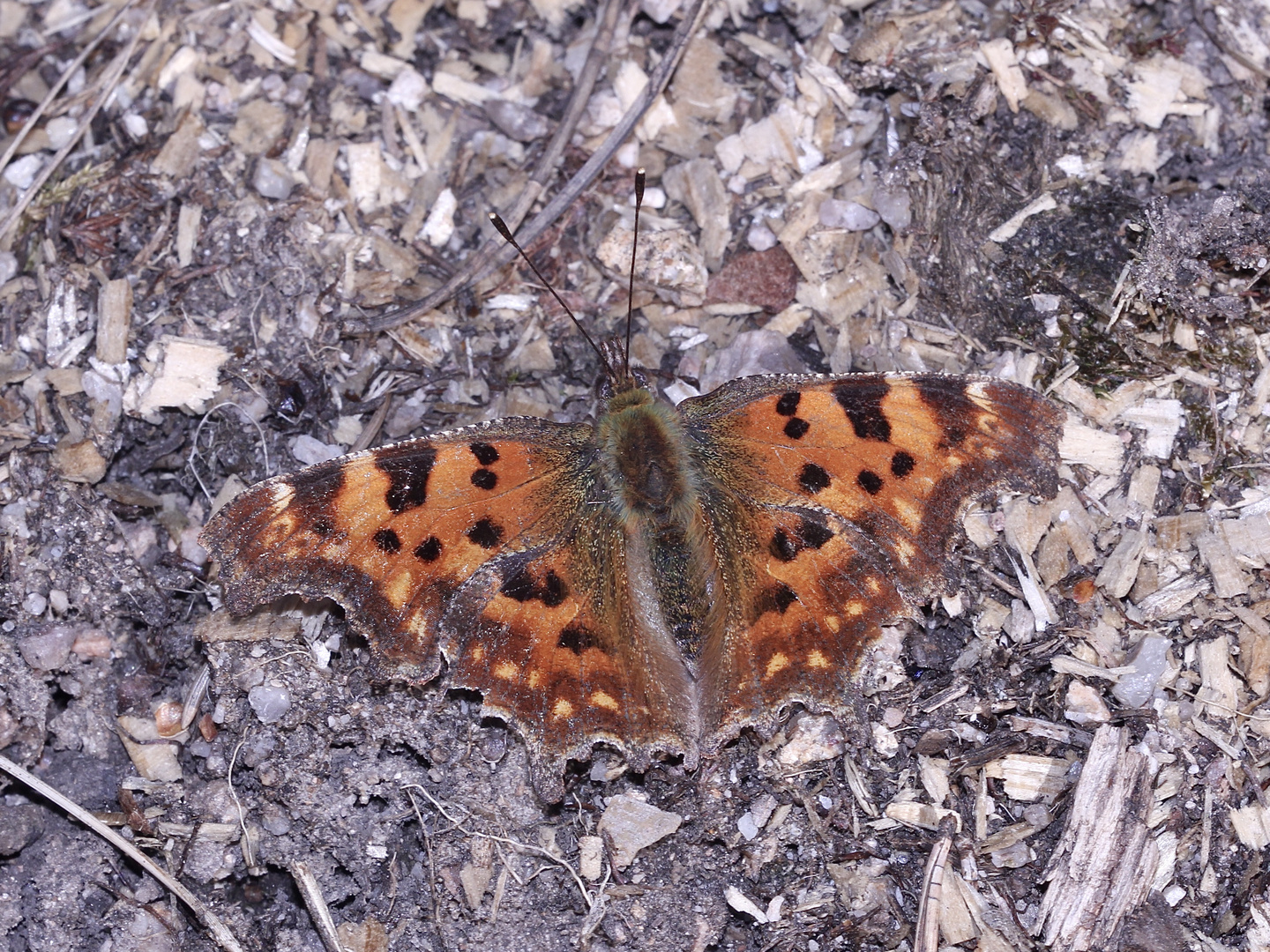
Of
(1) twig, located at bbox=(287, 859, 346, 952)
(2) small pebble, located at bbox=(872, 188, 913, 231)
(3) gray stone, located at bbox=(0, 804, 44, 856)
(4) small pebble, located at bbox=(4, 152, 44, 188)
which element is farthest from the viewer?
(4) small pebble, located at bbox=(4, 152, 44, 188)

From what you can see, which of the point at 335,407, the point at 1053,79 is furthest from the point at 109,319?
the point at 1053,79

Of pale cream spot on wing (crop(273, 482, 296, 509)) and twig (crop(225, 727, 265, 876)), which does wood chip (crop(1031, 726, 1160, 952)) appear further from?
pale cream spot on wing (crop(273, 482, 296, 509))

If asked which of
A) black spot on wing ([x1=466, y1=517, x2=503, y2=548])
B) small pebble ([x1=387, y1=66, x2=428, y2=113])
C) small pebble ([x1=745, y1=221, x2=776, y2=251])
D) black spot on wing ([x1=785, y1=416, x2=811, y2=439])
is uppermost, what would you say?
small pebble ([x1=387, y1=66, x2=428, y2=113])

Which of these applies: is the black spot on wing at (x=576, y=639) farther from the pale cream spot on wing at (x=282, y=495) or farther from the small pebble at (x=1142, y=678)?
the small pebble at (x=1142, y=678)

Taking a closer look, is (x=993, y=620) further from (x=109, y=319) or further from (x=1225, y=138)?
(x=109, y=319)

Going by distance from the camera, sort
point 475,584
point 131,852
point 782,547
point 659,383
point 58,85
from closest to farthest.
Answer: point 475,584 < point 782,547 < point 131,852 < point 659,383 < point 58,85

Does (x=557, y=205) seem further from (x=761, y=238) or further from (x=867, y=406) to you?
(x=867, y=406)

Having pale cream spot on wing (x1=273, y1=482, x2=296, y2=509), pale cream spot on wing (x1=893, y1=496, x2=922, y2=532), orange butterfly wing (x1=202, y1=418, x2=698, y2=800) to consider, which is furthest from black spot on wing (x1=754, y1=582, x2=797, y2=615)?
pale cream spot on wing (x1=273, y1=482, x2=296, y2=509)

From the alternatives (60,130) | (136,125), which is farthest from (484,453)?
(60,130)
